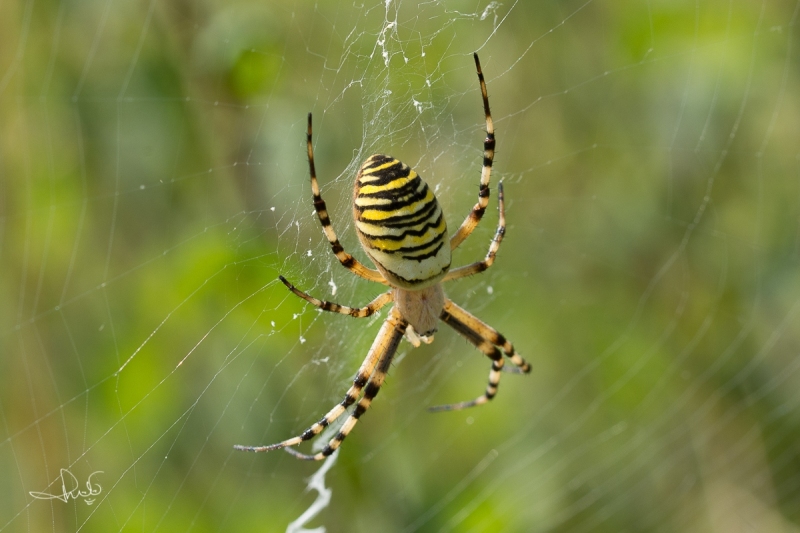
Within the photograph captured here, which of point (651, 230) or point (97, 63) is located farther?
point (651, 230)

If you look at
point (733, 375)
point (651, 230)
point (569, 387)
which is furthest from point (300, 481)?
point (733, 375)

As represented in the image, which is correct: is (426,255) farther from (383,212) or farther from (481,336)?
(481,336)

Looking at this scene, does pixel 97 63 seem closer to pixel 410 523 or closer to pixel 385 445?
pixel 385 445

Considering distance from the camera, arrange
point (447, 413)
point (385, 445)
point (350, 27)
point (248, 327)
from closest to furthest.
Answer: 1. point (248, 327)
2. point (350, 27)
3. point (385, 445)
4. point (447, 413)

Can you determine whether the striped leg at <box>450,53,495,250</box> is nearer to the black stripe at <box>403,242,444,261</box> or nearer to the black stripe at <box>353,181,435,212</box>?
the black stripe at <box>403,242,444,261</box>

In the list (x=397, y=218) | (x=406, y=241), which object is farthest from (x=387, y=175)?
(x=406, y=241)

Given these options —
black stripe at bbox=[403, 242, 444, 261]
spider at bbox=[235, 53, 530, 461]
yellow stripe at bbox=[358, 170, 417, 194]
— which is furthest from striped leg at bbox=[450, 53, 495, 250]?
yellow stripe at bbox=[358, 170, 417, 194]
